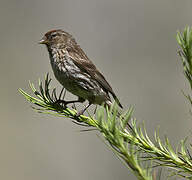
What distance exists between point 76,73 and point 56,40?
0.44m

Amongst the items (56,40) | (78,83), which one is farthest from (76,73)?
(56,40)

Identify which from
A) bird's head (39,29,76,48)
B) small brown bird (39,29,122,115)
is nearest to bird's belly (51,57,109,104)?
small brown bird (39,29,122,115)

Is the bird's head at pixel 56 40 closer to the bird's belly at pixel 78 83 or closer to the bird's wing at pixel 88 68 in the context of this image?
the bird's wing at pixel 88 68

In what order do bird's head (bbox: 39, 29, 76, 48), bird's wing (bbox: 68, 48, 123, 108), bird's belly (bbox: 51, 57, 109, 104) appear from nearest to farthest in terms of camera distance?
bird's belly (bbox: 51, 57, 109, 104) < bird's wing (bbox: 68, 48, 123, 108) < bird's head (bbox: 39, 29, 76, 48)

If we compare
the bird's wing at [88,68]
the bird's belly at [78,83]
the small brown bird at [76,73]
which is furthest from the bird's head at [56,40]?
the bird's belly at [78,83]

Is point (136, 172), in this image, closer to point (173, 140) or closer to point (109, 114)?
point (109, 114)

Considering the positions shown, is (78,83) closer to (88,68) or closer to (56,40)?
(88,68)

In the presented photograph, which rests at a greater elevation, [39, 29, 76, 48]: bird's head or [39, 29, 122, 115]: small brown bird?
[39, 29, 76, 48]: bird's head

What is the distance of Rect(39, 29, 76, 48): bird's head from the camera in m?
2.99

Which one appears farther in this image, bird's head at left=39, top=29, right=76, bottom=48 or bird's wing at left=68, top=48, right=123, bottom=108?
bird's head at left=39, top=29, right=76, bottom=48

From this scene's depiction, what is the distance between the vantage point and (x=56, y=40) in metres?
3.02

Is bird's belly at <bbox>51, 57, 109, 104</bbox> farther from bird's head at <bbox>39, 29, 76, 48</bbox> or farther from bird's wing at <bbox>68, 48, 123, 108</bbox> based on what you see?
bird's head at <bbox>39, 29, 76, 48</bbox>

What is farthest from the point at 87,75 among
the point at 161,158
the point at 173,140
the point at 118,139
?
the point at 173,140

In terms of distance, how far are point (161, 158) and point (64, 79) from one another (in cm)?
163
